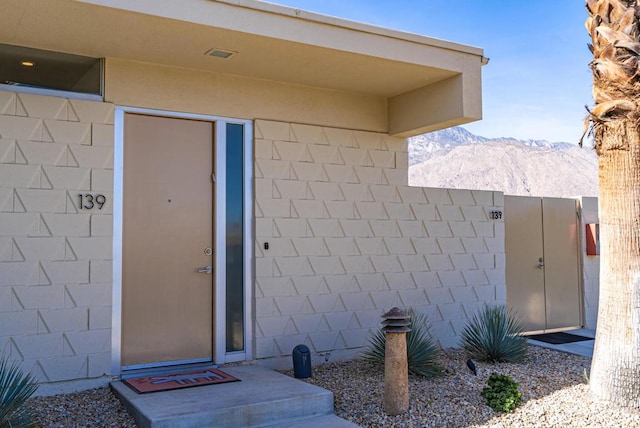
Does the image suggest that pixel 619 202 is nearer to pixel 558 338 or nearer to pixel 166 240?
pixel 558 338

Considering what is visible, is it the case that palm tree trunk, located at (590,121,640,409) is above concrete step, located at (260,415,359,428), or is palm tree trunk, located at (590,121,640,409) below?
above

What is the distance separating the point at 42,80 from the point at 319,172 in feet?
10.8

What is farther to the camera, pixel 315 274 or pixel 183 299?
pixel 315 274

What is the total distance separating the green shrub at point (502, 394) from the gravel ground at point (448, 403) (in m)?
0.07

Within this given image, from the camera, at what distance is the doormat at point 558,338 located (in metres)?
9.09

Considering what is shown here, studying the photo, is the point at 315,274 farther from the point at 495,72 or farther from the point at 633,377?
the point at 495,72

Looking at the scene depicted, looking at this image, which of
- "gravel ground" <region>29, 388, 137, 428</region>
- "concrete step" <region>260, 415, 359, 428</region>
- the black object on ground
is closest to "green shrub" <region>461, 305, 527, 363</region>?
the black object on ground

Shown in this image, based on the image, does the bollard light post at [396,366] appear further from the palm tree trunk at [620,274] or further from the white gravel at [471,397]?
the palm tree trunk at [620,274]

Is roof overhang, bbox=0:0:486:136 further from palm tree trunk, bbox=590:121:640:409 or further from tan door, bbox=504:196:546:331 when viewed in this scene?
tan door, bbox=504:196:546:331

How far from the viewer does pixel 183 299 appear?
6758 millimetres

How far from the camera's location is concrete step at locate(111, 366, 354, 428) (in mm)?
4992

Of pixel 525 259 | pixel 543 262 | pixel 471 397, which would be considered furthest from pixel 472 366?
pixel 543 262

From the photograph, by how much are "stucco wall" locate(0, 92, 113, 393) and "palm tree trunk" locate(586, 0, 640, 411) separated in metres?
4.87

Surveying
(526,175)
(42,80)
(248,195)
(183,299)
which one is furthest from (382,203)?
(526,175)
